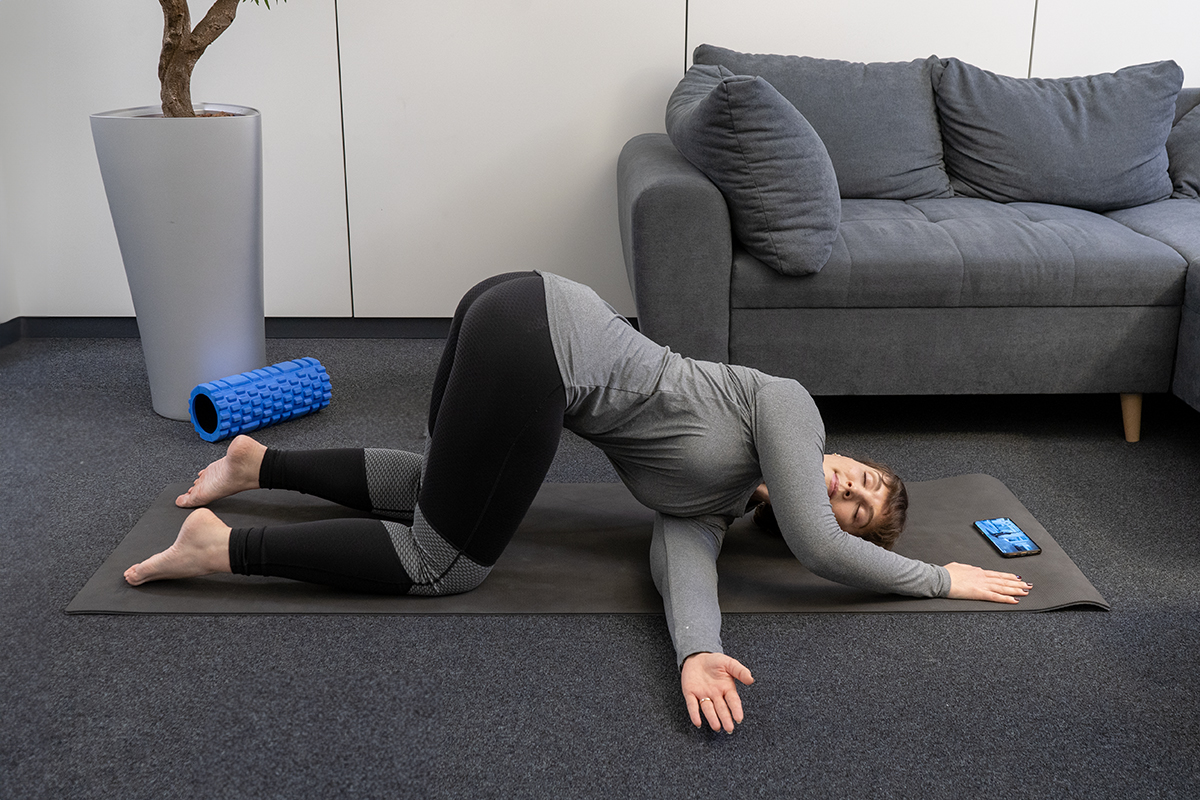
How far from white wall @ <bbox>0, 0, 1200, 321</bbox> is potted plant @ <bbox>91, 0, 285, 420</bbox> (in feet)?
1.75

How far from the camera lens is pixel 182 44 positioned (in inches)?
99.8

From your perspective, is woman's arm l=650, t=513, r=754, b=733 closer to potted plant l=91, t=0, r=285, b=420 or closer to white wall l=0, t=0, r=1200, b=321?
potted plant l=91, t=0, r=285, b=420

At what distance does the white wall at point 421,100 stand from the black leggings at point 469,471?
1586 mm

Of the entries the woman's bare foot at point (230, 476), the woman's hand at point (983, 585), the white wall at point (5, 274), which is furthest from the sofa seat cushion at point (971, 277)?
the white wall at point (5, 274)

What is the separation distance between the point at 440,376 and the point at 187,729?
69 cm

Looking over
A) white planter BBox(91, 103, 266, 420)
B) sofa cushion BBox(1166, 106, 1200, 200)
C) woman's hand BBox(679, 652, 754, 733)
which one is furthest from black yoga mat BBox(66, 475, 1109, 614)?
sofa cushion BBox(1166, 106, 1200, 200)

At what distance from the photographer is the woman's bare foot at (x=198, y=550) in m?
1.72

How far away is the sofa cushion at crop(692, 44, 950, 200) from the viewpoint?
9.75ft

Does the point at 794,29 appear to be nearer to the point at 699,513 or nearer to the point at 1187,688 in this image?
the point at 699,513

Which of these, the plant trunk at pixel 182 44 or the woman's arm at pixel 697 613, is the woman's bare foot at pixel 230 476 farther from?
the plant trunk at pixel 182 44

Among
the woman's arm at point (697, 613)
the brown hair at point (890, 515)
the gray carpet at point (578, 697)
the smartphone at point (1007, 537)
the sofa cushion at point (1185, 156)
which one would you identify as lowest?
the gray carpet at point (578, 697)

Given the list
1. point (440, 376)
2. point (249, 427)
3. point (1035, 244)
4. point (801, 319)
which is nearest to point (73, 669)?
point (440, 376)

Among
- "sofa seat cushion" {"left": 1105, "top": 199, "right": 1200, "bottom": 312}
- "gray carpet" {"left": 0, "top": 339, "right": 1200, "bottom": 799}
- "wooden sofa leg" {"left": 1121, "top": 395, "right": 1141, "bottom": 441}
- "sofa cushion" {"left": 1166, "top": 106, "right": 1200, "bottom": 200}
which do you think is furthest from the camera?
"sofa cushion" {"left": 1166, "top": 106, "right": 1200, "bottom": 200}

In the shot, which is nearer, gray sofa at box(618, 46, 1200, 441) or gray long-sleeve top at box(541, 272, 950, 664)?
gray long-sleeve top at box(541, 272, 950, 664)
